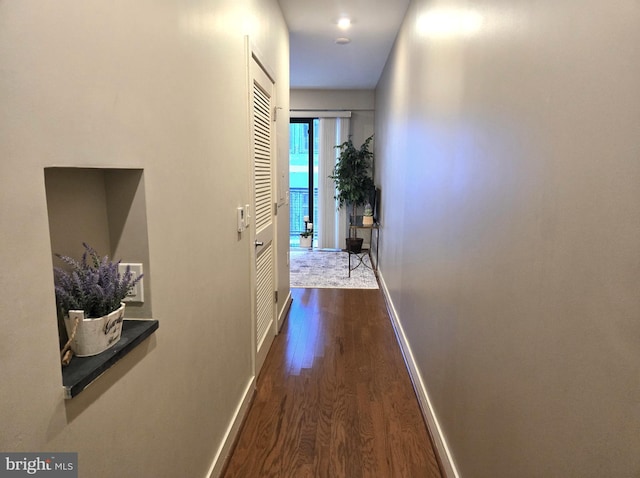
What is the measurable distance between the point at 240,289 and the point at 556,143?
1.61 meters

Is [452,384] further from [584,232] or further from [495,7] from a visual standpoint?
[495,7]

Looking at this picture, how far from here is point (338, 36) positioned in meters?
3.88

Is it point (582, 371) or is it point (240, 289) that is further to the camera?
point (240, 289)

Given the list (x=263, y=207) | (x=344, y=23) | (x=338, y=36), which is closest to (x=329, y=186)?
(x=338, y=36)

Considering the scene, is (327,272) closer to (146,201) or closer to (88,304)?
(146,201)

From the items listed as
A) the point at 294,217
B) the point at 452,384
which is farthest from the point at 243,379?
the point at 294,217

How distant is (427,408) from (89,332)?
1.82 metres

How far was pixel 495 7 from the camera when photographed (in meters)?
1.30

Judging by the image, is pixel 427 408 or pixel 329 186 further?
pixel 329 186

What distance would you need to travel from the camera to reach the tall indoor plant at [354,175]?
6359 millimetres

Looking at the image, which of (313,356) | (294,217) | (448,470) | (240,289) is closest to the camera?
(448,470)

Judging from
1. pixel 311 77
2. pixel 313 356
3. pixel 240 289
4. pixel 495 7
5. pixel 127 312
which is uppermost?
pixel 311 77

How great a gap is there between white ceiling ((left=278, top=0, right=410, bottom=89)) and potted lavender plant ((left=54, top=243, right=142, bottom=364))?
284 centimetres

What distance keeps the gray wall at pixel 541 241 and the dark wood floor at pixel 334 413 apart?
0.33 m
